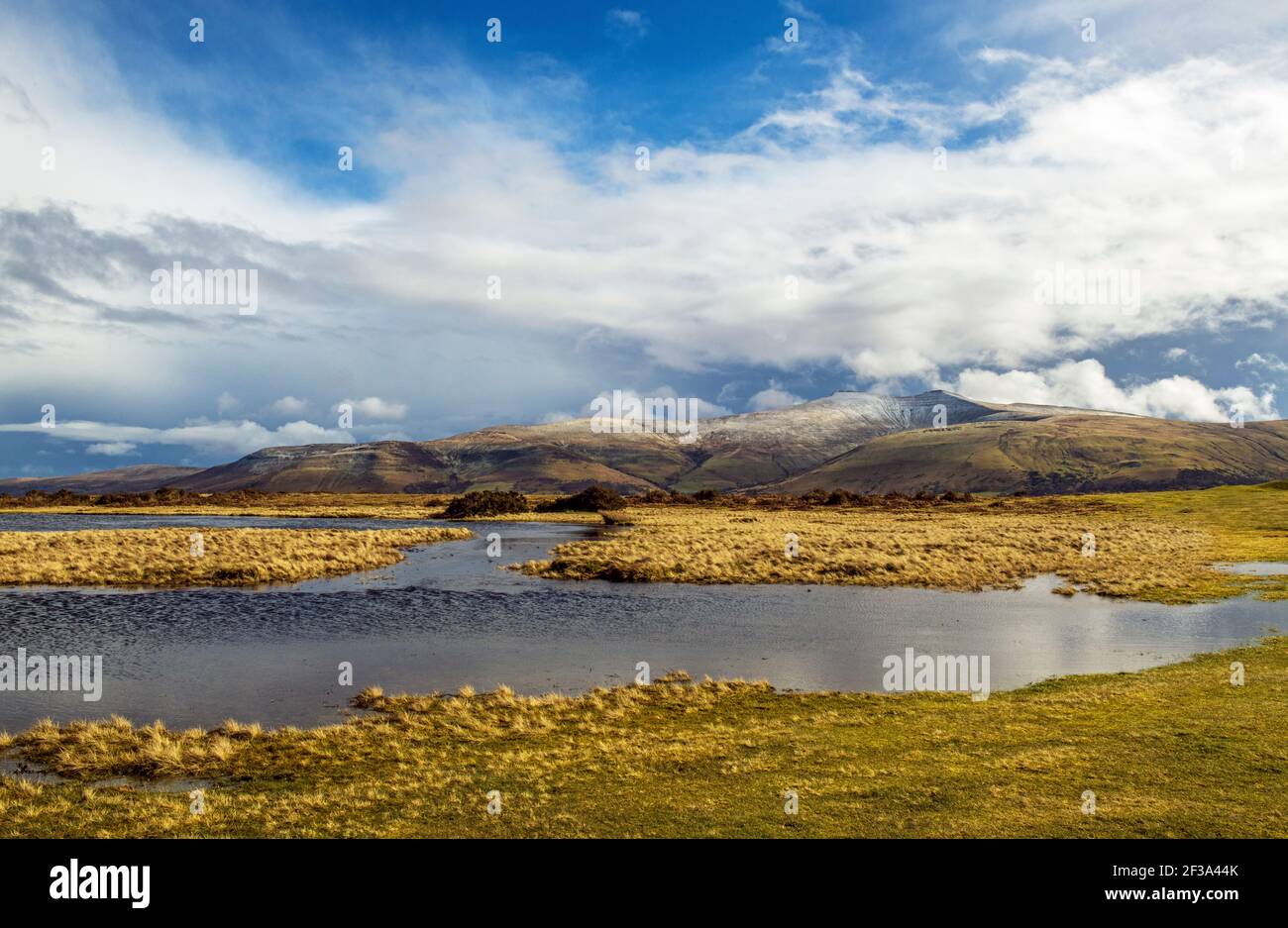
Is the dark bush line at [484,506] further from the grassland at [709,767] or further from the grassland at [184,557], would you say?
the grassland at [709,767]

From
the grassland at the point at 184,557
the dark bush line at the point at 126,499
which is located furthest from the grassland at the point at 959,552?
the dark bush line at the point at 126,499

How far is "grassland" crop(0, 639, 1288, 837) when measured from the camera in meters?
12.3

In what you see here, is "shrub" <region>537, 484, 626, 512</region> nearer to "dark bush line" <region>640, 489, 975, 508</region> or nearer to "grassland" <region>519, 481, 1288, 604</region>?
"dark bush line" <region>640, 489, 975, 508</region>

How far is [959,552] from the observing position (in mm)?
59781

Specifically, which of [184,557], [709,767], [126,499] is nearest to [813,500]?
[184,557]

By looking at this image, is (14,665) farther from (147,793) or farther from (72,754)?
(147,793)

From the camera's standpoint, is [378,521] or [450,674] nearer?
[450,674]

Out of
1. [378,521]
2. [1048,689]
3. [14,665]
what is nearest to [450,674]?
[14,665]

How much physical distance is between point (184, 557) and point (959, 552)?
194 ft

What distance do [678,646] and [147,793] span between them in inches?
747

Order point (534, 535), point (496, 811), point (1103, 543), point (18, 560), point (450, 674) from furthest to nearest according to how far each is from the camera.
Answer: point (534, 535) < point (1103, 543) < point (18, 560) < point (450, 674) < point (496, 811)

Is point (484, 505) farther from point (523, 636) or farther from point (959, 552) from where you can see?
point (523, 636)

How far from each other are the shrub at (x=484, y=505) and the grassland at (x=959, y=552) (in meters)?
33.7

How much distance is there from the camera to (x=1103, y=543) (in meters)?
68.7
